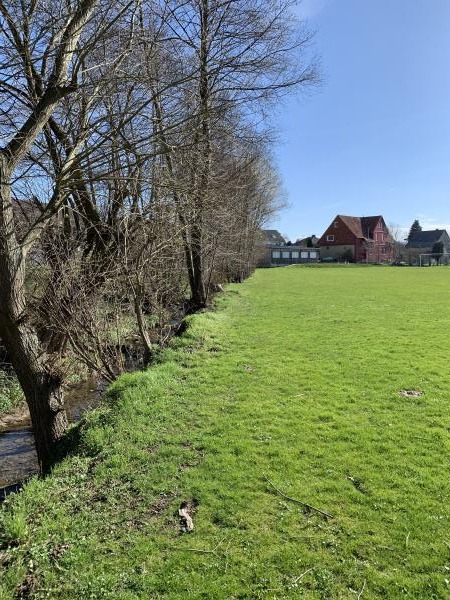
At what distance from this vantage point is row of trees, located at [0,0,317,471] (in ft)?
16.6

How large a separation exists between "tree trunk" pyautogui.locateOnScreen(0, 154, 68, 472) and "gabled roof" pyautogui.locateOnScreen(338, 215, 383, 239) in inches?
2721

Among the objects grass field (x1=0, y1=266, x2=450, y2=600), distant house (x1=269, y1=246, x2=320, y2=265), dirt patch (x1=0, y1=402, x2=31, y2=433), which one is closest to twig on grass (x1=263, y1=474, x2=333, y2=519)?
grass field (x1=0, y1=266, x2=450, y2=600)

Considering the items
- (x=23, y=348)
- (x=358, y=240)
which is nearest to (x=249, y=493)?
(x=23, y=348)

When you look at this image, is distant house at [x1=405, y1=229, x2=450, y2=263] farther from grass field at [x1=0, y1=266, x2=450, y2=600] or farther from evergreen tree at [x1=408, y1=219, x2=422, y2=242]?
grass field at [x1=0, y1=266, x2=450, y2=600]

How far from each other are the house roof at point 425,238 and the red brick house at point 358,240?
519 inches

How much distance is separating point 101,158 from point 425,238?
92.5m

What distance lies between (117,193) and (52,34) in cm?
346

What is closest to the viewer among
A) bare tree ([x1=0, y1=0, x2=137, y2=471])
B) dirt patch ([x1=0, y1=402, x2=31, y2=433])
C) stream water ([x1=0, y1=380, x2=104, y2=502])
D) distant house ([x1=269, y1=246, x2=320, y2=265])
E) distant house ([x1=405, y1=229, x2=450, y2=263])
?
bare tree ([x1=0, y1=0, x2=137, y2=471])

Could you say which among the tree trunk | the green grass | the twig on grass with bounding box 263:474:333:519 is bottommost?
the green grass

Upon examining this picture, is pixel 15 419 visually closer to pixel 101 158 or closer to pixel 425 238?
pixel 101 158

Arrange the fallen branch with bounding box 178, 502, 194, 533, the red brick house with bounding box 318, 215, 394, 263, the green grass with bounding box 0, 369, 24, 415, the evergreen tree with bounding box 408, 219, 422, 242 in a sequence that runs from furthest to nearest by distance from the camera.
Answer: the evergreen tree with bounding box 408, 219, 422, 242
the red brick house with bounding box 318, 215, 394, 263
the green grass with bounding box 0, 369, 24, 415
the fallen branch with bounding box 178, 502, 194, 533

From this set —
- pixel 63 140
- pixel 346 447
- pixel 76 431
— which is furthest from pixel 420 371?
pixel 63 140

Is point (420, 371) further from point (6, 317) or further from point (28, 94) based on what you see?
point (28, 94)

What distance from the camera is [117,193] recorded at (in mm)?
8445
